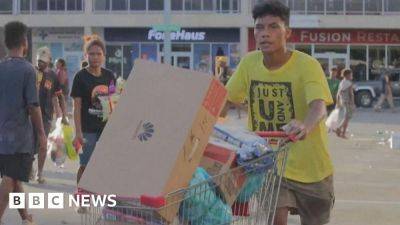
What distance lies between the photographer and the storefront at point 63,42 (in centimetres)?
4803

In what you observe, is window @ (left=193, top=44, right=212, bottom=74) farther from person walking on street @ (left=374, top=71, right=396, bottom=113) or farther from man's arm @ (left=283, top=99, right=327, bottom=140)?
man's arm @ (left=283, top=99, right=327, bottom=140)

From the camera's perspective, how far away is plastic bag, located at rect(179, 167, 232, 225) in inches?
157

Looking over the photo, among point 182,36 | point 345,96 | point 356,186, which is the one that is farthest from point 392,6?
point 356,186

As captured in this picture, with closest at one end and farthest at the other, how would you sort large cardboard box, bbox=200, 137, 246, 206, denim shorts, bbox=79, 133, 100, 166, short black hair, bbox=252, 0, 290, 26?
large cardboard box, bbox=200, 137, 246, 206 → short black hair, bbox=252, 0, 290, 26 → denim shorts, bbox=79, 133, 100, 166

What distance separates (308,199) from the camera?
524 centimetres

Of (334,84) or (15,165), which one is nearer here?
(15,165)

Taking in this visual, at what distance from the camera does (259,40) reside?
501cm

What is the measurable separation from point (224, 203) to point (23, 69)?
356 cm

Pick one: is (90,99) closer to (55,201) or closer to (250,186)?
(55,201)

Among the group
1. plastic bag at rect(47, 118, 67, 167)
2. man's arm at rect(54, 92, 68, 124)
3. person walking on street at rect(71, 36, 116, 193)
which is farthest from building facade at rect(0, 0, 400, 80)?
person walking on street at rect(71, 36, 116, 193)

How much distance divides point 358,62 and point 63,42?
16905 millimetres

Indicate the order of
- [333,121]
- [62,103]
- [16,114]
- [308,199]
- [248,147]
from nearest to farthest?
[248,147], [308,199], [16,114], [62,103], [333,121]

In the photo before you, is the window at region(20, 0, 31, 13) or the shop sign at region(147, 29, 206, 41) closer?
the shop sign at region(147, 29, 206, 41)

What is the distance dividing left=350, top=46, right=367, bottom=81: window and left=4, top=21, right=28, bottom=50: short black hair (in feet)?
130
